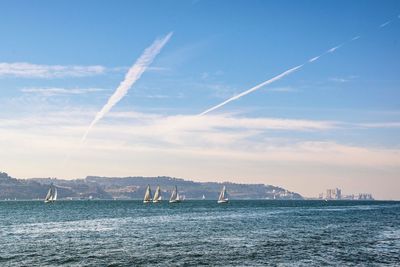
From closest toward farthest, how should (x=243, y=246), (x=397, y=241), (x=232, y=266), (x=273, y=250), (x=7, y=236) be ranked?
1. (x=232, y=266)
2. (x=273, y=250)
3. (x=243, y=246)
4. (x=397, y=241)
5. (x=7, y=236)

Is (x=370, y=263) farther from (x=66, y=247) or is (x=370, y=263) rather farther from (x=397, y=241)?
(x=66, y=247)

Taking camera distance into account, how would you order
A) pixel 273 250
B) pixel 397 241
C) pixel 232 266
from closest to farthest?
pixel 232 266, pixel 273 250, pixel 397 241

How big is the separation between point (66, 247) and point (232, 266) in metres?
31.2

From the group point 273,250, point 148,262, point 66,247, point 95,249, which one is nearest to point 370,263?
point 273,250

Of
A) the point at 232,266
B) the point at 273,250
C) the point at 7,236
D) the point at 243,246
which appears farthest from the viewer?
the point at 7,236

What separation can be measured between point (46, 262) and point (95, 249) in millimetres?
13587

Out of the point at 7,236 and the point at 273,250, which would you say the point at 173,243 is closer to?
the point at 273,250

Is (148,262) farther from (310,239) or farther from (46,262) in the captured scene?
(310,239)

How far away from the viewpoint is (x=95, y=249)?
7694cm

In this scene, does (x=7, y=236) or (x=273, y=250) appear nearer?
(x=273, y=250)

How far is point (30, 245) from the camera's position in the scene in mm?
82375

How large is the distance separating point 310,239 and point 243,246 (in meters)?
18.9

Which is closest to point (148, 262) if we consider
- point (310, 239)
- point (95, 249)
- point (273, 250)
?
point (95, 249)

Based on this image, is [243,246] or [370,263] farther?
[243,246]
